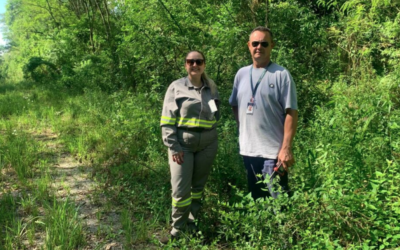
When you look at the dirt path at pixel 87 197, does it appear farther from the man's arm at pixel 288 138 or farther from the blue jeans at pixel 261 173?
the man's arm at pixel 288 138

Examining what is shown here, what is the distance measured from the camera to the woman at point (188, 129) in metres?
2.94

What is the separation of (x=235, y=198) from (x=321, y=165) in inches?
43.6

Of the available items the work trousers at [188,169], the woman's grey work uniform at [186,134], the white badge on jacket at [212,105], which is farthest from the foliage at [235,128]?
the white badge on jacket at [212,105]

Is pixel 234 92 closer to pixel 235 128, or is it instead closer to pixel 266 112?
pixel 266 112

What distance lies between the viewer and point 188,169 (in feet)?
9.87

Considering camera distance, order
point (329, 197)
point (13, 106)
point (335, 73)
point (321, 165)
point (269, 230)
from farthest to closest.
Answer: point (13, 106)
point (335, 73)
point (321, 165)
point (269, 230)
point (329, 197)

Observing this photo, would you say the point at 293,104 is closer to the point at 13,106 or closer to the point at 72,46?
the point at 13,106

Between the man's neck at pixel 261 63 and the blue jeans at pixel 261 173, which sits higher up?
the man's neck at pixel 261 63

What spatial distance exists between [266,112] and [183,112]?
2.75 feet

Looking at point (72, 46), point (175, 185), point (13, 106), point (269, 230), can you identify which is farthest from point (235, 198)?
point (72, 46)

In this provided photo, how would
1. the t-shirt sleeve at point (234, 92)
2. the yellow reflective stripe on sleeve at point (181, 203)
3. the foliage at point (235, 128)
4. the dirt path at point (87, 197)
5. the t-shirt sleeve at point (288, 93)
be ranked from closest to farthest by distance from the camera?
the foliage at point (235, 128) < the t-shirt sleeve at point (288, 93) < the t-shirt sleeve at point (234, 92) < the yellow reflective stripe on sleeve at point (181, 203) < the dirt path at point (87, 197)

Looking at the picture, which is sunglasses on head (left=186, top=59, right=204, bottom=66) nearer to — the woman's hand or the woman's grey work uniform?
the woman's grey work uniform

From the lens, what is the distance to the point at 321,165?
2867 millimetres

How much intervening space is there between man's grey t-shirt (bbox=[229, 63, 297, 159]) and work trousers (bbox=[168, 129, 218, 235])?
0.48m
